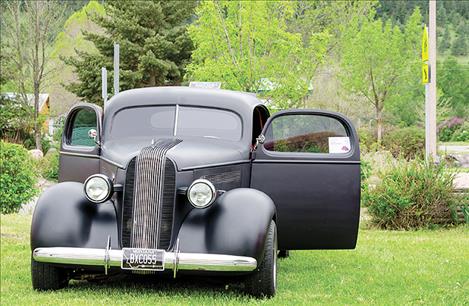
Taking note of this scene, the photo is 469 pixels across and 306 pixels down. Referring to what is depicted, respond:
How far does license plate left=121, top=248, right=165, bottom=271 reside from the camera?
6.73 metres

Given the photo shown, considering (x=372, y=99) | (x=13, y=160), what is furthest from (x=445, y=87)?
(x=13, y=160)

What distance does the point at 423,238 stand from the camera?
11977 mm

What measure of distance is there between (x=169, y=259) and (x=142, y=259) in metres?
0.22

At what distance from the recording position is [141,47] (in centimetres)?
4328

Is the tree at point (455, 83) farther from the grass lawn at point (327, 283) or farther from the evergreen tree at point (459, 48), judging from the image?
the grass lawn at point (327, 283)

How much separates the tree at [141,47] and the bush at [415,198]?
29.0 meters

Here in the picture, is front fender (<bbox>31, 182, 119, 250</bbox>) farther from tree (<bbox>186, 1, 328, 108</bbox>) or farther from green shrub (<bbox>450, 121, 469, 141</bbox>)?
green shrub (<bbox>450, 121, 469, 141</bbox>)

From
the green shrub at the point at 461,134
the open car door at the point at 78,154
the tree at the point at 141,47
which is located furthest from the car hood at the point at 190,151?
the green shrub at the point at 461,134

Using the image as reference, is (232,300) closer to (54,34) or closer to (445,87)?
(54,34)

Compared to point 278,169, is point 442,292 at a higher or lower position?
lower

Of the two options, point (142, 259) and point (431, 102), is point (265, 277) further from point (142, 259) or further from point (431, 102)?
point (431, 102)

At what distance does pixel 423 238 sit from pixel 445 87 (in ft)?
159

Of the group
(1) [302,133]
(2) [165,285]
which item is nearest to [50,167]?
(1) [302,133]

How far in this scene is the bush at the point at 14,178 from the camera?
1647 centimetres
